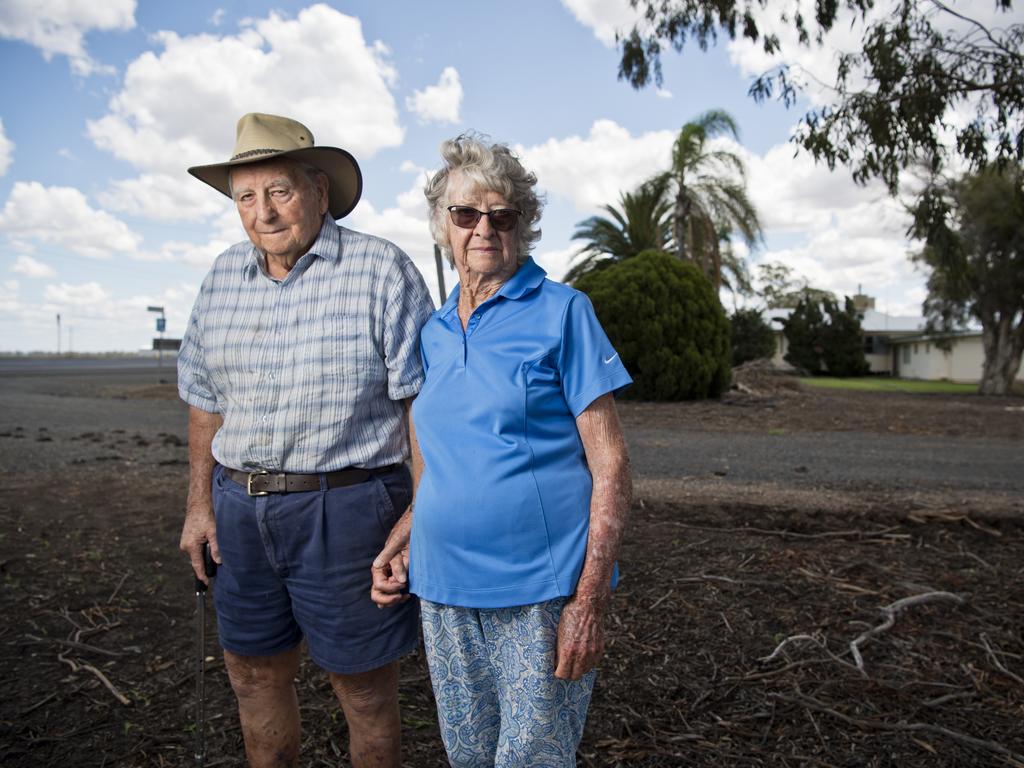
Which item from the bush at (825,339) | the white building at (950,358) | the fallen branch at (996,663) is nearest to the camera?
the fallen branch at (996,663)

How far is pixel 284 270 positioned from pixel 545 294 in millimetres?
838

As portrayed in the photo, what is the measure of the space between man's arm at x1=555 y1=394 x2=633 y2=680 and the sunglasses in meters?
0.51

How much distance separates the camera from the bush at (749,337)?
→ 37250mm

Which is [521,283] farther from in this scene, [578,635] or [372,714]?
[372,714]

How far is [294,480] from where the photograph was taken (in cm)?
227

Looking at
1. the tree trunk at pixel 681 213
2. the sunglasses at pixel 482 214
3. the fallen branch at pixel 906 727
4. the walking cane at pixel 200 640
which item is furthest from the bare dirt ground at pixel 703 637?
the tree trunk at pixel 681 213

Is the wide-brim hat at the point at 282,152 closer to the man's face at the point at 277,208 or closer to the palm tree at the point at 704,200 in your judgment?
the man's face at the point at 277,208

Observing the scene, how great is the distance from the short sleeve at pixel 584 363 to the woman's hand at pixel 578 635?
0.43 m

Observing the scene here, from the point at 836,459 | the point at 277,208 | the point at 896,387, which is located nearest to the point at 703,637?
the point at 277,208

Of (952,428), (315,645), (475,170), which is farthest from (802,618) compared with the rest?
(952,428)

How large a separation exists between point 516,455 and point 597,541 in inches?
10.5

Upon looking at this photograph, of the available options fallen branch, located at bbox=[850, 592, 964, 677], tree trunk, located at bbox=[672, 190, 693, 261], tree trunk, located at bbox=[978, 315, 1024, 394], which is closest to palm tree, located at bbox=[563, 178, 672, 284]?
tree trunk, located at bbox=[672, 190, 693, 261]

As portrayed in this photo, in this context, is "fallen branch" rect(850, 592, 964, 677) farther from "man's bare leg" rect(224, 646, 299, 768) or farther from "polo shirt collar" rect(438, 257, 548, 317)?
"polo shirt collar" rect(438, 257, 548, 317)

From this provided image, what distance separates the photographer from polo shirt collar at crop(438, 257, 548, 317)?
2014 millimetres
